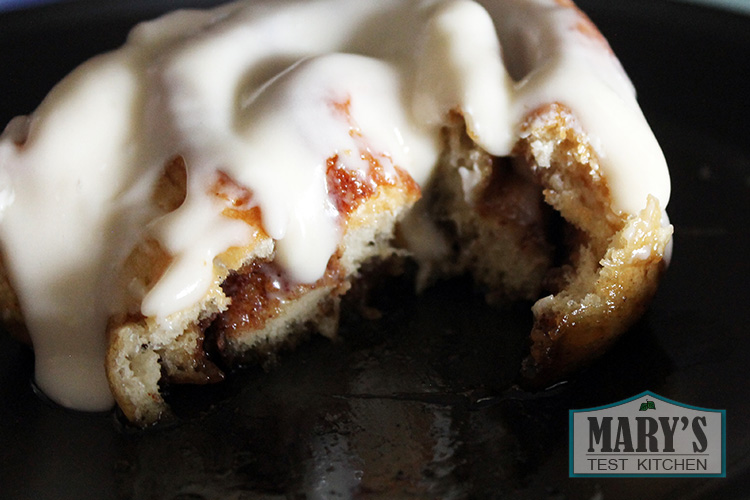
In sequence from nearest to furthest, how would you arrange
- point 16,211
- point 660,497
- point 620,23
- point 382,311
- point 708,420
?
point 660,497, point 708,420, point 16,211, point 382,311, point 620,23

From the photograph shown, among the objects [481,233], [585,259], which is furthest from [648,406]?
[481,233]

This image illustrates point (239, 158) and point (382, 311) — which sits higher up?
point (239, 158)

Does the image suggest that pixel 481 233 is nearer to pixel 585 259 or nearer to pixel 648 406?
pixel 585 259

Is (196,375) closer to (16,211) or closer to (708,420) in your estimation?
(16,211)

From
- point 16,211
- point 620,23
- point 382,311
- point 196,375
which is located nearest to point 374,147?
point 382,311

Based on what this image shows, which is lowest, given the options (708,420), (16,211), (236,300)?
(708,420)

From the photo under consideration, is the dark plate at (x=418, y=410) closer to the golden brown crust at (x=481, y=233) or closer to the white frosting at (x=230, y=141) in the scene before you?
the golden brown crust at (x=481, y=233)

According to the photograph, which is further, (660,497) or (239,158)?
(239,158)

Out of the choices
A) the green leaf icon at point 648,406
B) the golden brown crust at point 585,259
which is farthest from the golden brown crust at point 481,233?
the green leaf icon at point 648,406
